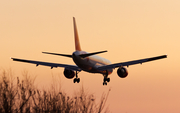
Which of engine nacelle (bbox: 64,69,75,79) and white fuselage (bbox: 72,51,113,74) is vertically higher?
white fuselage (bbox: 72,51,113,74)

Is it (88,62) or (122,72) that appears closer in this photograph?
(88,62)

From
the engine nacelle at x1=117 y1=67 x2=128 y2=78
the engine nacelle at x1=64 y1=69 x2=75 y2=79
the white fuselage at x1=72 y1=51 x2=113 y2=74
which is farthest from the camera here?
the engine nacelle at x1=64 y1=69 x2=75 y2=79

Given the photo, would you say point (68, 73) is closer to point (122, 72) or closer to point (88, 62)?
point (88, 62)

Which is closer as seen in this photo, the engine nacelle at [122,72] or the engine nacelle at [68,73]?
the engine nacelle at [122,72]

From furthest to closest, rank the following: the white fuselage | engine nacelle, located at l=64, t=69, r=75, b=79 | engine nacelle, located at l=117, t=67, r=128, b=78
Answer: engine nacelle, located at l=64, t=69, r=75, b=79 → engine nacelle, located at l=117, t=67, r=128, b=78 → the white fuselage

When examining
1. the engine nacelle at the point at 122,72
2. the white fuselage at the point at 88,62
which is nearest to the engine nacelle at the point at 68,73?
the white fuselage at the point at 88,62

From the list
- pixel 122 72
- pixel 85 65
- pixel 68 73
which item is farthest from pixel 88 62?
pixel 122 72

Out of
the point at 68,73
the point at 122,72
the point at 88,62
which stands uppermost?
the point at 88,62

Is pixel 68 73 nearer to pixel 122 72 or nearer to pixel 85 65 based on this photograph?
pixel 85 65

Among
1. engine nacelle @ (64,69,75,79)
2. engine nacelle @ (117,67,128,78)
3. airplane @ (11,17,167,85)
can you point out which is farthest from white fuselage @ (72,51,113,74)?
engine nacelle @ (117,67,128,78)

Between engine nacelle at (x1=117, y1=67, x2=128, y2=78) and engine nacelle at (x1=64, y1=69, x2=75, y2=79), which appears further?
engine nacelle at (x1=64, y1=69, x2=75, y2=79)

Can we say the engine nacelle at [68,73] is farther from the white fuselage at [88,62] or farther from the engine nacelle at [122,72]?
the engine nacelle at [122,72]

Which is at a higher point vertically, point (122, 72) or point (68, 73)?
point (68, 73)

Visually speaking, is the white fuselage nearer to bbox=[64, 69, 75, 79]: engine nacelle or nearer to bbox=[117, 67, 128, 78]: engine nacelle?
bbox=[64, 69, 75, 79]: engine nacelle
